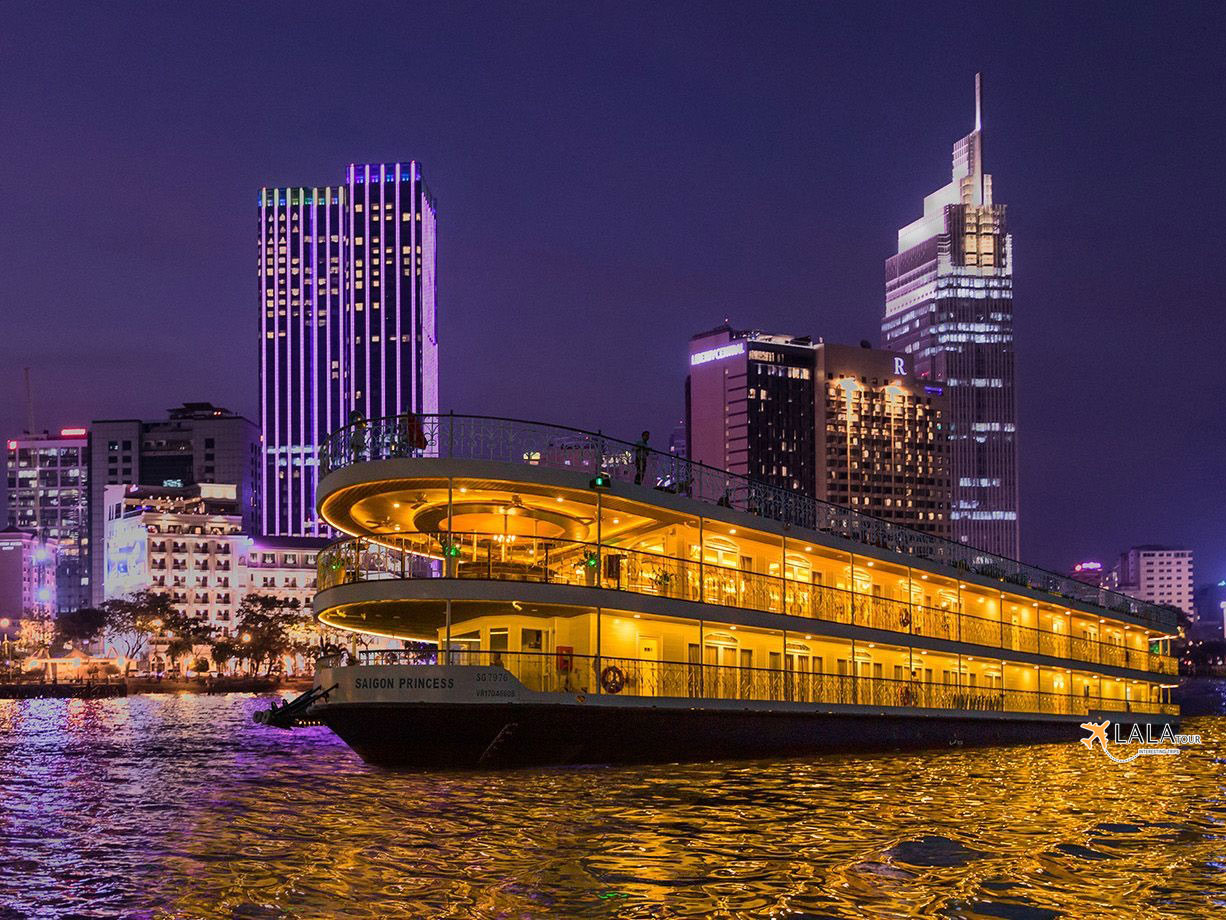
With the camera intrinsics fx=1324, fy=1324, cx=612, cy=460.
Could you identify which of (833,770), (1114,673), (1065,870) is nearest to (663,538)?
(833,770)

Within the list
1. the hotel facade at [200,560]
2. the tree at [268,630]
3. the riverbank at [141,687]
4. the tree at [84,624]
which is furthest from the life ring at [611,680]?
the hotel facade at [200,560]

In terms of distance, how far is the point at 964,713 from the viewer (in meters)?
37.8

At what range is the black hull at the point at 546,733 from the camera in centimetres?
2558

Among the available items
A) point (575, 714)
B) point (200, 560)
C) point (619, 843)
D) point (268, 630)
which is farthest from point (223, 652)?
point (619, 843)

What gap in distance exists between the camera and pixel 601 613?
28.5 meters

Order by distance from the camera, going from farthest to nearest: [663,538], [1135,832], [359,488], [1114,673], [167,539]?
[167,539]
[1114,673]
[663,538]
[359,488]
[1135,832]

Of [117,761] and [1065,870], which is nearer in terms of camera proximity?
[1065,870]

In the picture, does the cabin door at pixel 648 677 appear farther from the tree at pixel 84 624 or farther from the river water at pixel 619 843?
the tree at pixel 84 624

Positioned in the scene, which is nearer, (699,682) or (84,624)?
(699,682)

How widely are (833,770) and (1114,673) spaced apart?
26064 mm

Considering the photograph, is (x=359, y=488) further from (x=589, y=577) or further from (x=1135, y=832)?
(x=1135, y=832)

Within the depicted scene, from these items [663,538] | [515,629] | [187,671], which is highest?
[663,538]

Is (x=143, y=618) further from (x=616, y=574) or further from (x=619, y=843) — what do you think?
(x=619, y=843)

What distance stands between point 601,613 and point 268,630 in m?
122
